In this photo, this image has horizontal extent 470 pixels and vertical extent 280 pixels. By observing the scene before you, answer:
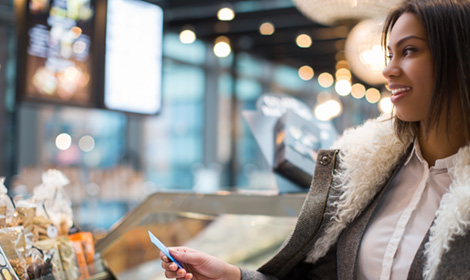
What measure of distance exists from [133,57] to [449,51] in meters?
3.58

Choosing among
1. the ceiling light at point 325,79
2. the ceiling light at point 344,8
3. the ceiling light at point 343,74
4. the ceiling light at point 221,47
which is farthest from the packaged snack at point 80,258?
the ceiling light at point 325,79

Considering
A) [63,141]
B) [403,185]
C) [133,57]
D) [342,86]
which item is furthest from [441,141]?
[342,86]

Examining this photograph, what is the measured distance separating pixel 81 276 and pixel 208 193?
714 millimetres

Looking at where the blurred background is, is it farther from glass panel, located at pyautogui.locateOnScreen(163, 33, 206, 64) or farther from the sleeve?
the sleeve

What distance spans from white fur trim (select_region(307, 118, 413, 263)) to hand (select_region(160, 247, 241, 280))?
266 millimetres

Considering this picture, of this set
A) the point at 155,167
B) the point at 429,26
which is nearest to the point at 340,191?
the point at 429,26

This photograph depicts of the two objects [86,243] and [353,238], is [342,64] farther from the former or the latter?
[353,238]

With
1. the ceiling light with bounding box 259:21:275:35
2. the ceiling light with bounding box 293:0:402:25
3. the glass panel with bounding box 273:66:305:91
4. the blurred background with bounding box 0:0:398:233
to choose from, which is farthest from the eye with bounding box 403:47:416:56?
the glass panel with bounding box 273:66:305:91

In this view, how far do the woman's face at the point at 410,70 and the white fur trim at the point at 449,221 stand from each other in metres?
0.19

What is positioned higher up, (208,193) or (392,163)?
(392,163)

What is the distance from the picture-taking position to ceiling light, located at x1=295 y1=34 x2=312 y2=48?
8423 millimetres

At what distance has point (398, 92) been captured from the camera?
52.1 inches

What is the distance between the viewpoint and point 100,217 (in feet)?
21.4

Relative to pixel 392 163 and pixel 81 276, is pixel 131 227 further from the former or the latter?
pixel 392 163
